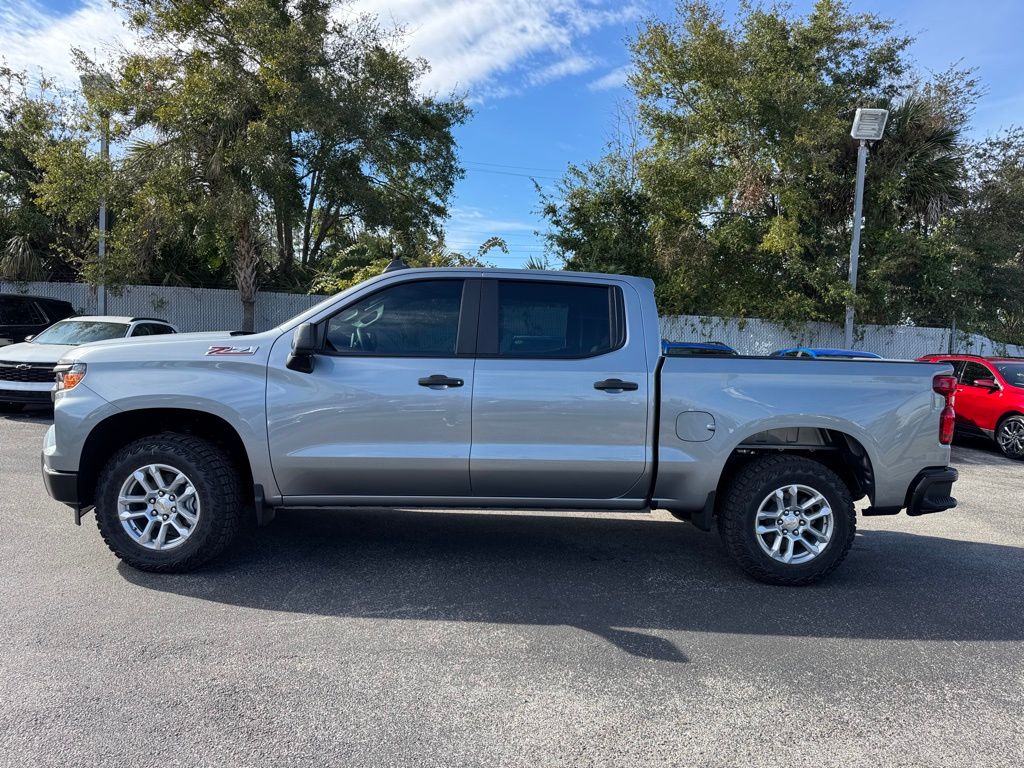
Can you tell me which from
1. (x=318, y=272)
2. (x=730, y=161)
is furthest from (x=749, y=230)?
(x=318, y=272)

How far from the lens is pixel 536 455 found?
437cm

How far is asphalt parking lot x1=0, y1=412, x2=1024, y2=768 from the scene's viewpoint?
276 cm

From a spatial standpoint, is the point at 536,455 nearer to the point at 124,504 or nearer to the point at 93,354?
the point at 124,504

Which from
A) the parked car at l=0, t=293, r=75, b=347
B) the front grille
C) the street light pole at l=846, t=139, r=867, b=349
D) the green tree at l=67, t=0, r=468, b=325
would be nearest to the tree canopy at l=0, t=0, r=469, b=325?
the green tree at l=67, t=0, r=468, b=325

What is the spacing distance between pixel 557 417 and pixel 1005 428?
976 cm

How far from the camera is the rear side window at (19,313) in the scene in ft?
42.2

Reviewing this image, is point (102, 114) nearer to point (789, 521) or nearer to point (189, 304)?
point (189, 304)

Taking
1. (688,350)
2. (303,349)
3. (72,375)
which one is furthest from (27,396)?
(688,350)

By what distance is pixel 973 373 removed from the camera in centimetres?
1159

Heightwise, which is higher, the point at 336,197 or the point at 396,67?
the point at 396,67

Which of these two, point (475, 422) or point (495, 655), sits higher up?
point (475, 422)

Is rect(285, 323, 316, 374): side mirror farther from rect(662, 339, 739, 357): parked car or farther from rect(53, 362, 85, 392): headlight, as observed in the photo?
rect(662, 339, 739, 357): parked car

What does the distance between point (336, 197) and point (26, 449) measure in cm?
1103

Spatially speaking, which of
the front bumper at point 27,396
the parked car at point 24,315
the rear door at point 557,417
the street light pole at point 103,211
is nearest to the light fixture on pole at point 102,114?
the street light pole at point 103,211
